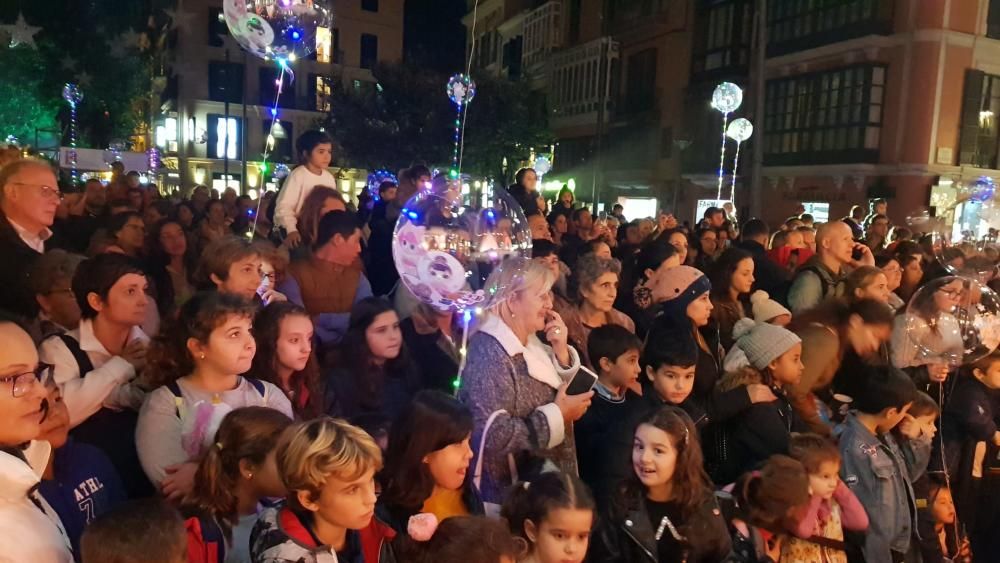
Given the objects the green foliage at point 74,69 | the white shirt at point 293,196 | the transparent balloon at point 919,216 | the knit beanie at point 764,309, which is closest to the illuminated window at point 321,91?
the green foliage at point 74,69

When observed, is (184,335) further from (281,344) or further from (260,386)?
(281,344)

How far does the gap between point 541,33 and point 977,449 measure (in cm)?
3017

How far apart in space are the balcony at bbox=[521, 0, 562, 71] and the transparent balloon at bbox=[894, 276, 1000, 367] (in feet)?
92.2

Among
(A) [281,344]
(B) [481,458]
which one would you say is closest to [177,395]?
(A) [281,344]

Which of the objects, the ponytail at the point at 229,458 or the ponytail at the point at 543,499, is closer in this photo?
the ponytail at the point at 229,458

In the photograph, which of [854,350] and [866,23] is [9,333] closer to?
[854,350]

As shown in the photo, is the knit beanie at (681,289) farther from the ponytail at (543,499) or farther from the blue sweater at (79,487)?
the blue sweater at (79,487)

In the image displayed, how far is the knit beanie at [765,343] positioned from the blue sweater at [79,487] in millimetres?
2918

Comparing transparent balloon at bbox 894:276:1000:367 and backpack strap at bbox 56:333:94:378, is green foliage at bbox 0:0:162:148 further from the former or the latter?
transparent balloon at bbox 894:276:1000:367

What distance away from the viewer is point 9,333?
2006mm

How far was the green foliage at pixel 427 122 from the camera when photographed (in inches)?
1099

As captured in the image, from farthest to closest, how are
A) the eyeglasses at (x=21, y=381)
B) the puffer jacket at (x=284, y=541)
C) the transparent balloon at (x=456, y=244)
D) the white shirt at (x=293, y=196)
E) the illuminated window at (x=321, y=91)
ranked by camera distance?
the illuminated window at (x=321, y=91) → the white shirt at (x=293, y=196) → the transparent balloon at (x=456, y=244) → the puffer jacket at (x=284, y=541) → the eyeglasses at (x=21, y=381)

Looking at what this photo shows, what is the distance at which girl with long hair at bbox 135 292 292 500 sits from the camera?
8.54 feet

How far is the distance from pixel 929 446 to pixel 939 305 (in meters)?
1.04
